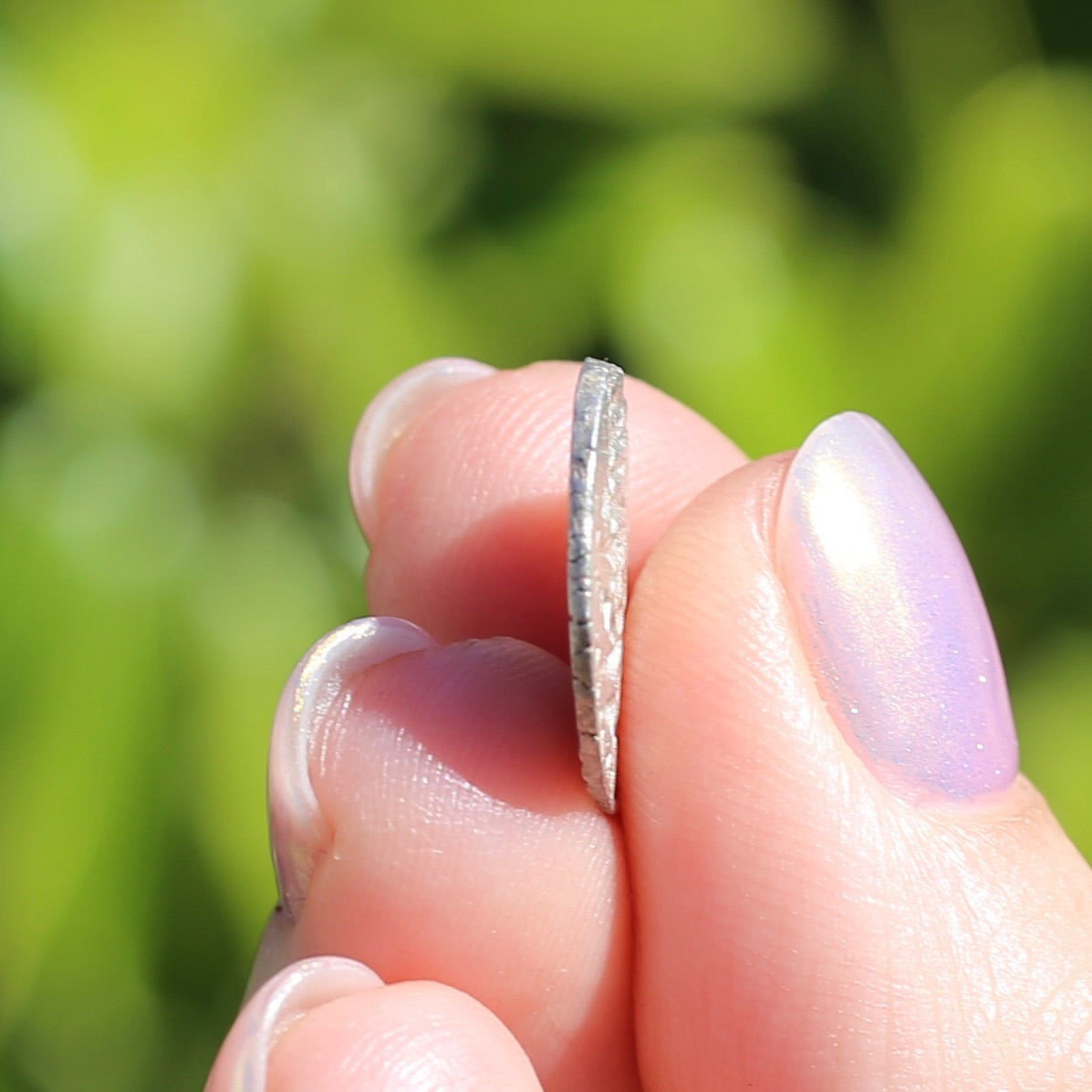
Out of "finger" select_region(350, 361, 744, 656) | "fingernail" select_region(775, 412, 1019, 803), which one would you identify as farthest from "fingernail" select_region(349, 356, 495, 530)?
"fingernail" select_region(775, 412, 1019, 803)

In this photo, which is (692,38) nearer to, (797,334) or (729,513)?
(797,334)

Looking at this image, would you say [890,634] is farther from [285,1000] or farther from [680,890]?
[285,1000]

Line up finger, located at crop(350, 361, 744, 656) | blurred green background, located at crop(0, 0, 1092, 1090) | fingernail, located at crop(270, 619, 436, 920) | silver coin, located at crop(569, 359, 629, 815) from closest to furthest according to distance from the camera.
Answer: silver coin, located at crop(569, 359, 629, 815), fingernail, located at crop(270, 619, 436, 920), finger, located at crop(350, 361, 744, 656), blurred green background, located at crop(0, 0, 1092, 1090)

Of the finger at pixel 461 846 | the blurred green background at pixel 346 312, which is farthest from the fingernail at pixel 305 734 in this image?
the blurred green background at pixel 346 312

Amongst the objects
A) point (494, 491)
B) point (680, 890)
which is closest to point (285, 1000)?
point (680, 890)

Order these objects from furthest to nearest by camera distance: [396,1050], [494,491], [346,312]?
1. [346,312]
2. [494,491]
3. [396,1050]

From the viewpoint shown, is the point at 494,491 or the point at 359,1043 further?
the point at 494,491

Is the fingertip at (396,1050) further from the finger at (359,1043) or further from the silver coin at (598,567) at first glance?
the silver coin at (598,567)

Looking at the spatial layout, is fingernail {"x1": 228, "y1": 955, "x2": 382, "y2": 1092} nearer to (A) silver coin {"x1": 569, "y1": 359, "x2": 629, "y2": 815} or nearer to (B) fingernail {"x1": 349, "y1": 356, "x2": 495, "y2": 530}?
(A) silver coin {"x1": 569, "y1": 359, "x2": 629, "y2": 815}
